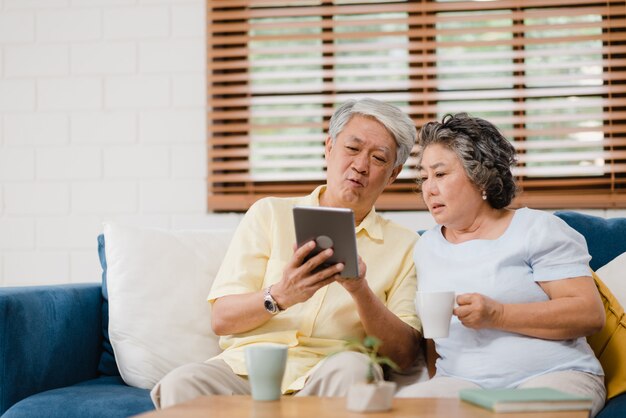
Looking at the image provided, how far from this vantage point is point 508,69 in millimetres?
3021

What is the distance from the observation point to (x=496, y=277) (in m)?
1.96

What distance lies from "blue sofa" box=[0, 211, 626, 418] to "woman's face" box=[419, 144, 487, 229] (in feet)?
1.65

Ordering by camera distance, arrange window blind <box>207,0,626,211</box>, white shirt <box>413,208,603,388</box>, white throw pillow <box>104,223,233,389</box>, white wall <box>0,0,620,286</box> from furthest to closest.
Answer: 1. white wall <box>0,0,620,286</box>
2. window blind <box>207,0,626,211</box>
3. white throw pillow <box>104,223,233,389</box>
4. white shirt <box>413,208,603,388</box>

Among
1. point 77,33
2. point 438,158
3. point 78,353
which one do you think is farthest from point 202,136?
point 438,158

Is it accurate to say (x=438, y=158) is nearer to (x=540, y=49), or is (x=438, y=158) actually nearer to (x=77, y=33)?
(x=540, y=49)

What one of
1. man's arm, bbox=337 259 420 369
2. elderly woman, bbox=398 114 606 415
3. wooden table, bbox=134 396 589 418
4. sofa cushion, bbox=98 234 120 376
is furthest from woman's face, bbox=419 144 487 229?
sofa cushion, bbox=98 234 120 376

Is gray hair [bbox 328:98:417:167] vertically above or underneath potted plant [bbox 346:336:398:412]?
above

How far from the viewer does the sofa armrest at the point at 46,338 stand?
2076 mm

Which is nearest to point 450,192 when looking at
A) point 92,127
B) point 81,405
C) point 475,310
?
point 475,310

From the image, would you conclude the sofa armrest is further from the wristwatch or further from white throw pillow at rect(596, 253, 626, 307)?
white throw pillow at rect(596, 253, 626, 307)

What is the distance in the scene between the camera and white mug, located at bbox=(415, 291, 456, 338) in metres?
1.62

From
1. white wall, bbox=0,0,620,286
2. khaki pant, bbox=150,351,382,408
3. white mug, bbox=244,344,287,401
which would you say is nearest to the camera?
white mug, bbox=244,344,287,401

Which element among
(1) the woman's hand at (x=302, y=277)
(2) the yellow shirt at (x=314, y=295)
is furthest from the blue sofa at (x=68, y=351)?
(1) the woman's hand at (x=302, y=277)

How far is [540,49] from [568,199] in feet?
1.93
